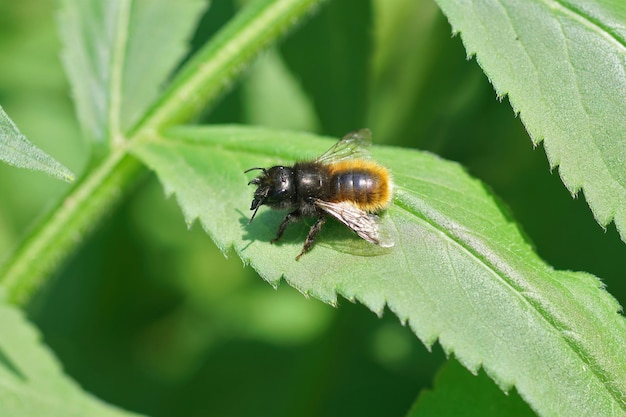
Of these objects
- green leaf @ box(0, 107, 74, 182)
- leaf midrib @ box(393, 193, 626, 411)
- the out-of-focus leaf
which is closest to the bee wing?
leaf midrib @ box(393, 193, 626, 411)

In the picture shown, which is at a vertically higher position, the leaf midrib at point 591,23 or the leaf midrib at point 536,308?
the leaf midrib at point 591,23

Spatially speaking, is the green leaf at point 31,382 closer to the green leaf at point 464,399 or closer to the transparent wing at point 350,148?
the green leaf at point 464,399

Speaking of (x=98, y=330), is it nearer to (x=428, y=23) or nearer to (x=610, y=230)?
(x=428, y=23)

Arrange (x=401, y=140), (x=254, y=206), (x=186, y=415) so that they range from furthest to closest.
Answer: (x=186, y=415) → (x=401, y=140) → (x=254, y=206)

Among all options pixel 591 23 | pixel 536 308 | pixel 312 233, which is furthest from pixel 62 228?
pixel 591 23

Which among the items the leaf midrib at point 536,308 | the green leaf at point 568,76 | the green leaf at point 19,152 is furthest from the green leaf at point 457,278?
the green leaf at point 19,152

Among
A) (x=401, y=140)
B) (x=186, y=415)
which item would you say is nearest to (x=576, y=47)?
(x=401, y=140)

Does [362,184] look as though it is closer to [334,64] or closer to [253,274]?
[334,64]
